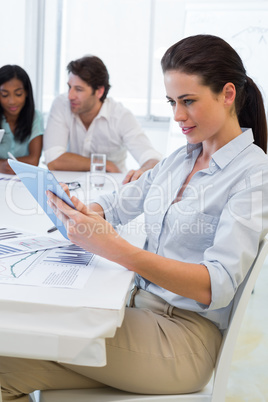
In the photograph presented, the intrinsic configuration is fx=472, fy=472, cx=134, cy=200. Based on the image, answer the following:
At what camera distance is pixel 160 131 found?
464cm

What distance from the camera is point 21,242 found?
3.69 ft

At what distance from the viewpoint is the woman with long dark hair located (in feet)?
3.07

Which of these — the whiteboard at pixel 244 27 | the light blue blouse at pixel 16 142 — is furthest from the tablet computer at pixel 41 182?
the whiteboard at pixel 244 27

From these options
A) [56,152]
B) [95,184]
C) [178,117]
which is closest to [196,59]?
[178,117]

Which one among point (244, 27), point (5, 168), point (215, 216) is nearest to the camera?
point (215, 216)

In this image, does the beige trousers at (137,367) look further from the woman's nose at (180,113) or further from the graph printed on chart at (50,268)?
the woman's nose at (180,113)

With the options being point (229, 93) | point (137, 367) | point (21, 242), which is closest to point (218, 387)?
point (137, 367)

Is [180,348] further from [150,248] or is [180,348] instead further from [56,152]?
[56,152]

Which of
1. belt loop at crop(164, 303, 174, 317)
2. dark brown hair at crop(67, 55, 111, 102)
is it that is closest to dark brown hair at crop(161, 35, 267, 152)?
belt loop at crop(164, 303, 174, 317)

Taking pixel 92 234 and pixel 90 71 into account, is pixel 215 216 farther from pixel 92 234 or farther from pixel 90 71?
pixel 90 71

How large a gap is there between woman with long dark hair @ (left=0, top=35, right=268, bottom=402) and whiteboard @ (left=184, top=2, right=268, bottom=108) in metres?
2.98

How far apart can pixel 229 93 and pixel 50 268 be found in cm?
57

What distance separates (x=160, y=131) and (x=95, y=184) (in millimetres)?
2645

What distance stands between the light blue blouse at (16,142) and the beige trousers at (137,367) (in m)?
2.03
